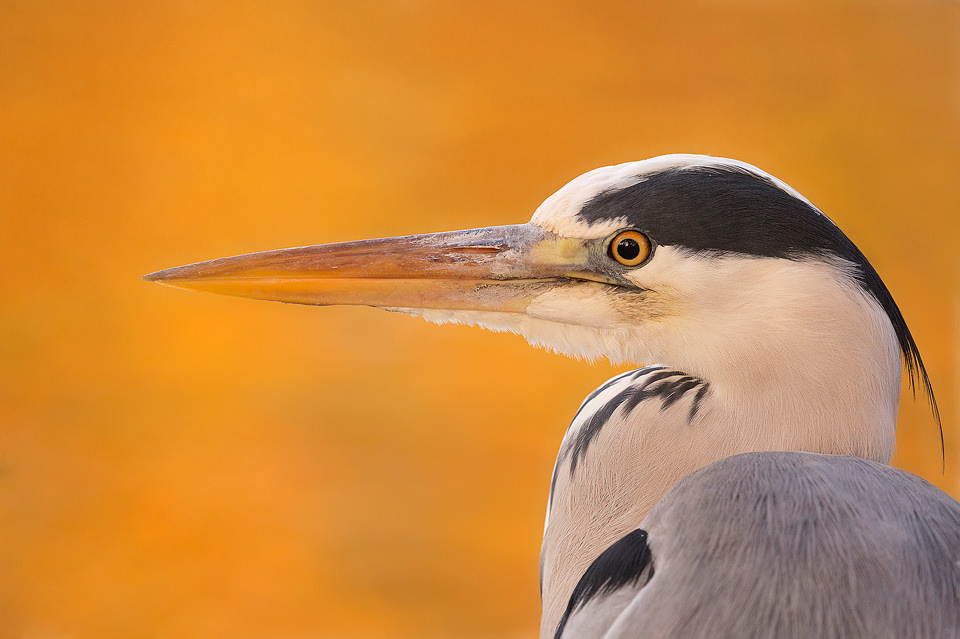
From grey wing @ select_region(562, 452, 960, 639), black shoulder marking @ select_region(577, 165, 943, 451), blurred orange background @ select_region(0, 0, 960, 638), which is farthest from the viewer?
blurred orange background @ select_region(0, 0, 960, 638)

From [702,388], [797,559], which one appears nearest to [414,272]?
[702,388]

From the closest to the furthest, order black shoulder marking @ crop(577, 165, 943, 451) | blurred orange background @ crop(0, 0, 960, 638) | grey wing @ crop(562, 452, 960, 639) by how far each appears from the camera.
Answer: grey wing @ crop(562, 452, 960, 639), black shoulder marking @ crop(577, 165, 943, 451), blurred orange background @ crop(0, 0, 960, 638)

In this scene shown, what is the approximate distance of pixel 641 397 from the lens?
605mm

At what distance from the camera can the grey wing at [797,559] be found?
0.43 metres

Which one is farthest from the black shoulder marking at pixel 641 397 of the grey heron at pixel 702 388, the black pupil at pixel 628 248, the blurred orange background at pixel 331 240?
the blurred orange background at pixel 331 240

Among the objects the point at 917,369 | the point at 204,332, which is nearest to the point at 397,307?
the point at 917,369

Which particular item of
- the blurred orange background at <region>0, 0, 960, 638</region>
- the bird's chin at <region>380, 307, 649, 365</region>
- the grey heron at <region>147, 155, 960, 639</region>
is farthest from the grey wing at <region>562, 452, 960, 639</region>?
the blurred orange background at <region>0, 0, 960, 638</region>

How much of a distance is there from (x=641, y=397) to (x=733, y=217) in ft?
0.50

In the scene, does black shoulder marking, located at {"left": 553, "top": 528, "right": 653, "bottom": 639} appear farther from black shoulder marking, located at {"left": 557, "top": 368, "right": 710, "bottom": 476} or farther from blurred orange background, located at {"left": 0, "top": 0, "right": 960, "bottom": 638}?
blurred orange background, located at {"left": 0, "top": 0, "right": 960, "bottom": 638}

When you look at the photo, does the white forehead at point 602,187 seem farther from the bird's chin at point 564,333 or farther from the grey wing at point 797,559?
the grey wing at point 797,559

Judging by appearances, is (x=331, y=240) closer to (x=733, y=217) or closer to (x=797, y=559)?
(x=733, y=217)

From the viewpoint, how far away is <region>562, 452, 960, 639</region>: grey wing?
43 cm

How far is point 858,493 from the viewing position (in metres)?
0.48

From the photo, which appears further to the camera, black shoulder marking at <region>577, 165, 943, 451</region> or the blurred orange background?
the blurred orange background
